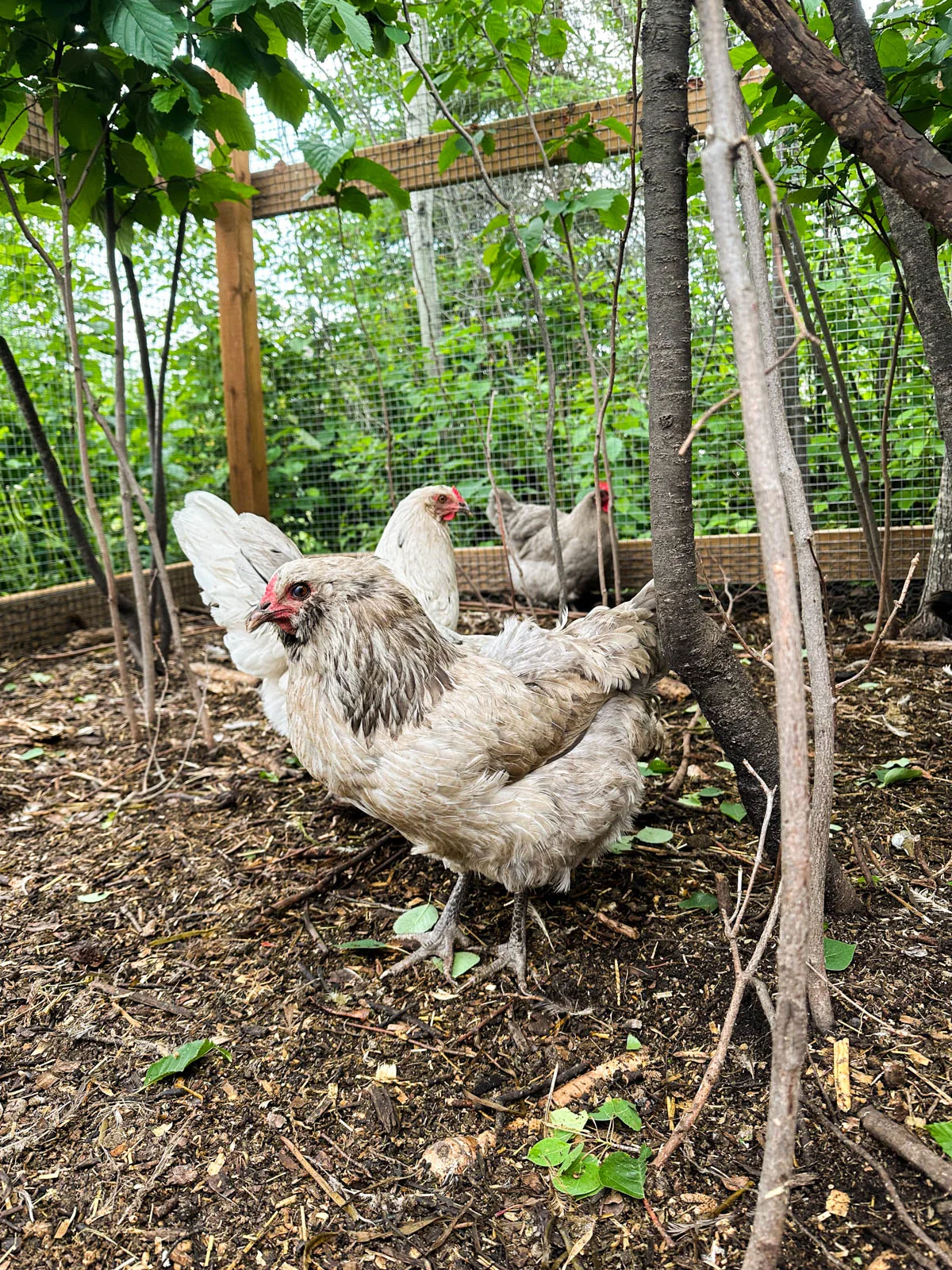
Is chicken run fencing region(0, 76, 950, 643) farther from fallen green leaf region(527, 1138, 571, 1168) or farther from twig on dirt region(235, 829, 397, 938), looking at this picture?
fallen green leaf region(527, 1138, 571, 1168)

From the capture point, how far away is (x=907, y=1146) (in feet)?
4.68

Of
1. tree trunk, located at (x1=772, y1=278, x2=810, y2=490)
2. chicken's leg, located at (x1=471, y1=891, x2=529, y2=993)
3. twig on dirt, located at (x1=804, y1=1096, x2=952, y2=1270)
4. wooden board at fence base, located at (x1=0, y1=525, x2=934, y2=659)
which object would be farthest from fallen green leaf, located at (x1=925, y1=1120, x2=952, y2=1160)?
tree trunk, located at (x1=772, y1=278, x2=810, y2=490)

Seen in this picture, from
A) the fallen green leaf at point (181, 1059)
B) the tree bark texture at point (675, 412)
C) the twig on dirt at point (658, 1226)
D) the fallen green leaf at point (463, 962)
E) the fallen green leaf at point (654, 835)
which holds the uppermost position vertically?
the tree bark texture at point (675, 412)

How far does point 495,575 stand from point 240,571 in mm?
2958

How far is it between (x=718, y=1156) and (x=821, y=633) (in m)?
1.10

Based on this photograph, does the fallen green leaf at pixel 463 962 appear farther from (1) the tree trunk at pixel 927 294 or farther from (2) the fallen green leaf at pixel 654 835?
(1) the tree trunk at pixel 927 294

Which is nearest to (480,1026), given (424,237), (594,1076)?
(594,1076)

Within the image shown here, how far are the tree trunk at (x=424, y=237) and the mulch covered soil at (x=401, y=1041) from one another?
157 inches

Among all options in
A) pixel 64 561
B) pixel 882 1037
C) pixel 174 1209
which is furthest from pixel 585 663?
pixel 64 561

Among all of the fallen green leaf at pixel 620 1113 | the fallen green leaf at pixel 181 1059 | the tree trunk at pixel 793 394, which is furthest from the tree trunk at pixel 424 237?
the fallen green leaf at pixel 620 1113

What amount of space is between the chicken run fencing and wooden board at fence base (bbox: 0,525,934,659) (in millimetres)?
31

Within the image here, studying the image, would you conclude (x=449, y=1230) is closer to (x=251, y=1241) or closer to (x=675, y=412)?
(x=251, y=1241)

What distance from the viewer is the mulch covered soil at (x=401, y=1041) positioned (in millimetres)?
1474

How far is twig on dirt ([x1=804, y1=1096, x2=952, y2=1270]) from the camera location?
125cm
